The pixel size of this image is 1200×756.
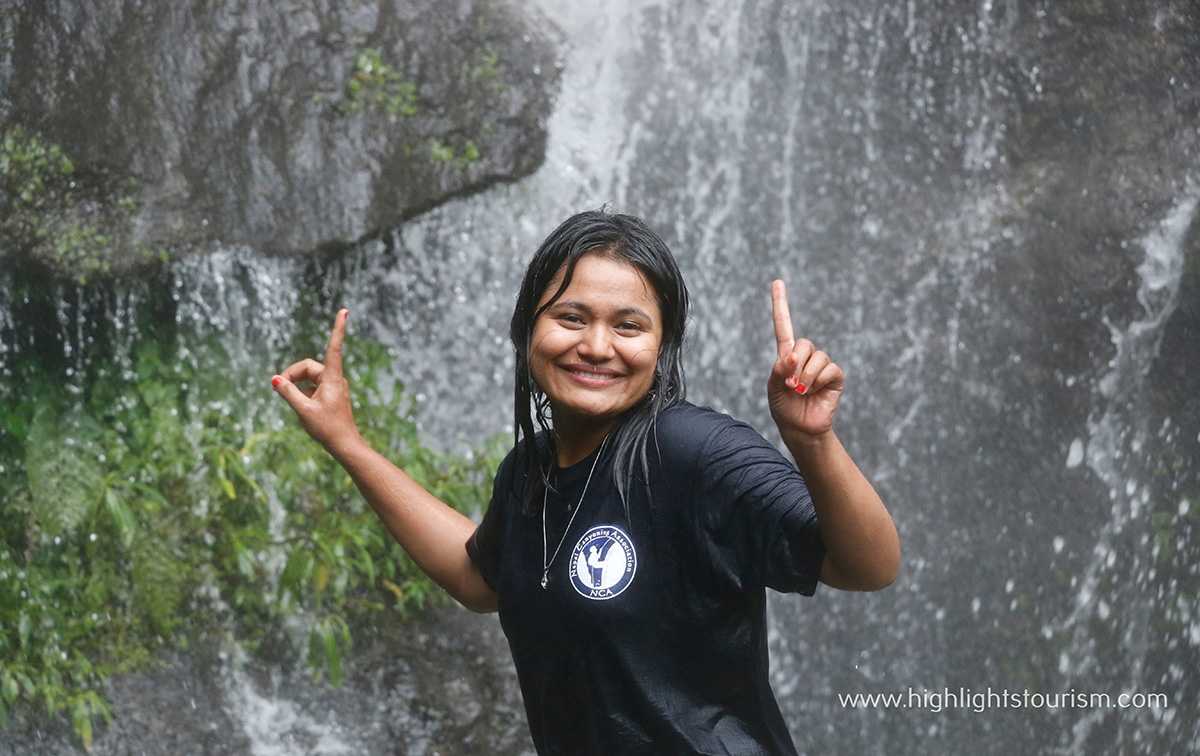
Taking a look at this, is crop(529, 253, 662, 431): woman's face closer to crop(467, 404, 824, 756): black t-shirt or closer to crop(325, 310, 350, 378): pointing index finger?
crop(467, 404, 824, 756): black t-shirt

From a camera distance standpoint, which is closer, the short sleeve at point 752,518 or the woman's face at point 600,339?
the short sleeve at point 752,518

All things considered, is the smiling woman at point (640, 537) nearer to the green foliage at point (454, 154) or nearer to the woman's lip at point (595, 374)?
the woman's lip at point (595, 374)

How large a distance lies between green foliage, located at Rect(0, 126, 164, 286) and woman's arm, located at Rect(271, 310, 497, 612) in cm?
294

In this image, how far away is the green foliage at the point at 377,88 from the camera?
4.82 metres

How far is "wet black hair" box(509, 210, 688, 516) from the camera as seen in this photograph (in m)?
1.53

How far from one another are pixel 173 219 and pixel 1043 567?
401 centimetres

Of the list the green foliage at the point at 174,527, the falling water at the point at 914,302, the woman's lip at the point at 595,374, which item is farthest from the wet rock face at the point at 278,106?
the woman's lip at the point at 595,374

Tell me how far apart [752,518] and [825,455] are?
6.8 inches

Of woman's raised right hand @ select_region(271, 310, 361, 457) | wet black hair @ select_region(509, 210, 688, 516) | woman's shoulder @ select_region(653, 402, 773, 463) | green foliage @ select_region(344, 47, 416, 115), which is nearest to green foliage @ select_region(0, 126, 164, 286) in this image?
green foliage @ select_region(344, 47, 416, 115)

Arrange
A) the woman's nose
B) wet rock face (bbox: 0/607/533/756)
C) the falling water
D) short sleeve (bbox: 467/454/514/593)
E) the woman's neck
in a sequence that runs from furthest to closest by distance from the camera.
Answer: the falling water → wet rock face (bbox: 0/607/533/756) → short sleeve (bbox: 467/454/514/593) → the woman's neck → the woman's nose

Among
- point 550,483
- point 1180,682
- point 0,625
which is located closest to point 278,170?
point 0,625

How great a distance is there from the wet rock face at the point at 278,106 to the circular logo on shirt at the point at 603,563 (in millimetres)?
3429

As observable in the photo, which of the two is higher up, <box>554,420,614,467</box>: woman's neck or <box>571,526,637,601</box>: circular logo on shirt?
<box>554,420,614,467</box>: woman's neck

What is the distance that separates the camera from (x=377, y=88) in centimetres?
484
